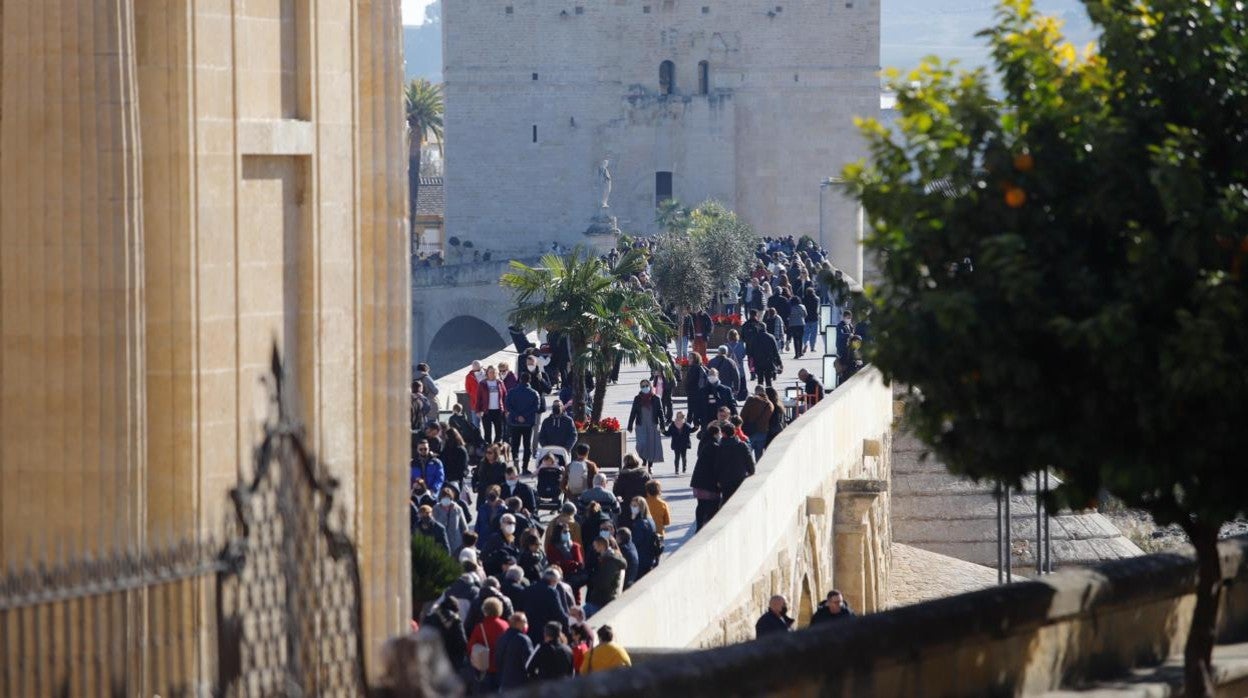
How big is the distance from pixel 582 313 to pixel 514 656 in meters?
11.6

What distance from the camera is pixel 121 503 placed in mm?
6551

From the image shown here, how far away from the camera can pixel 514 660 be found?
10.1 metres

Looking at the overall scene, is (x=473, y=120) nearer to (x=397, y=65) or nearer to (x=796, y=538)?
(x=796, y=538)

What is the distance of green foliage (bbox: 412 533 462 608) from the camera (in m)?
9.58

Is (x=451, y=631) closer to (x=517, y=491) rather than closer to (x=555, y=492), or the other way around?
(x=517, y=491)

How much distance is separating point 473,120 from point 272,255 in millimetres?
58590

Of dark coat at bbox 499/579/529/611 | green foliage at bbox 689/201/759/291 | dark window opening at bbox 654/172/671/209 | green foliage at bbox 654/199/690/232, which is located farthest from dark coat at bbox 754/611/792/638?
dark window opening at bbox 654/172/671/209

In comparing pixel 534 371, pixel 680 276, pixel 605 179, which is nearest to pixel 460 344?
pixel 605 179

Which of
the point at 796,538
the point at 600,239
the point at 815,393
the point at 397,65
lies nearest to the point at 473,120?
the point at 600,239

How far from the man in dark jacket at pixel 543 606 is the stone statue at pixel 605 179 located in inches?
2027

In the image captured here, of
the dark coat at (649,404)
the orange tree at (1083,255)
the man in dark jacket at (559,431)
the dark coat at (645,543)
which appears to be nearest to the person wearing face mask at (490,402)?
the dark coat at (649,404)

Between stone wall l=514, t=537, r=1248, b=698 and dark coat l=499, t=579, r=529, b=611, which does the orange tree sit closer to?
stone wall l=514, t=537, r=1248, b=698

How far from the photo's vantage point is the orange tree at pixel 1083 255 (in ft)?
17.6

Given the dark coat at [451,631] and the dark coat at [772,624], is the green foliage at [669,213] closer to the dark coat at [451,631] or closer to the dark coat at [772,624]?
the dark coat at [772,624]
